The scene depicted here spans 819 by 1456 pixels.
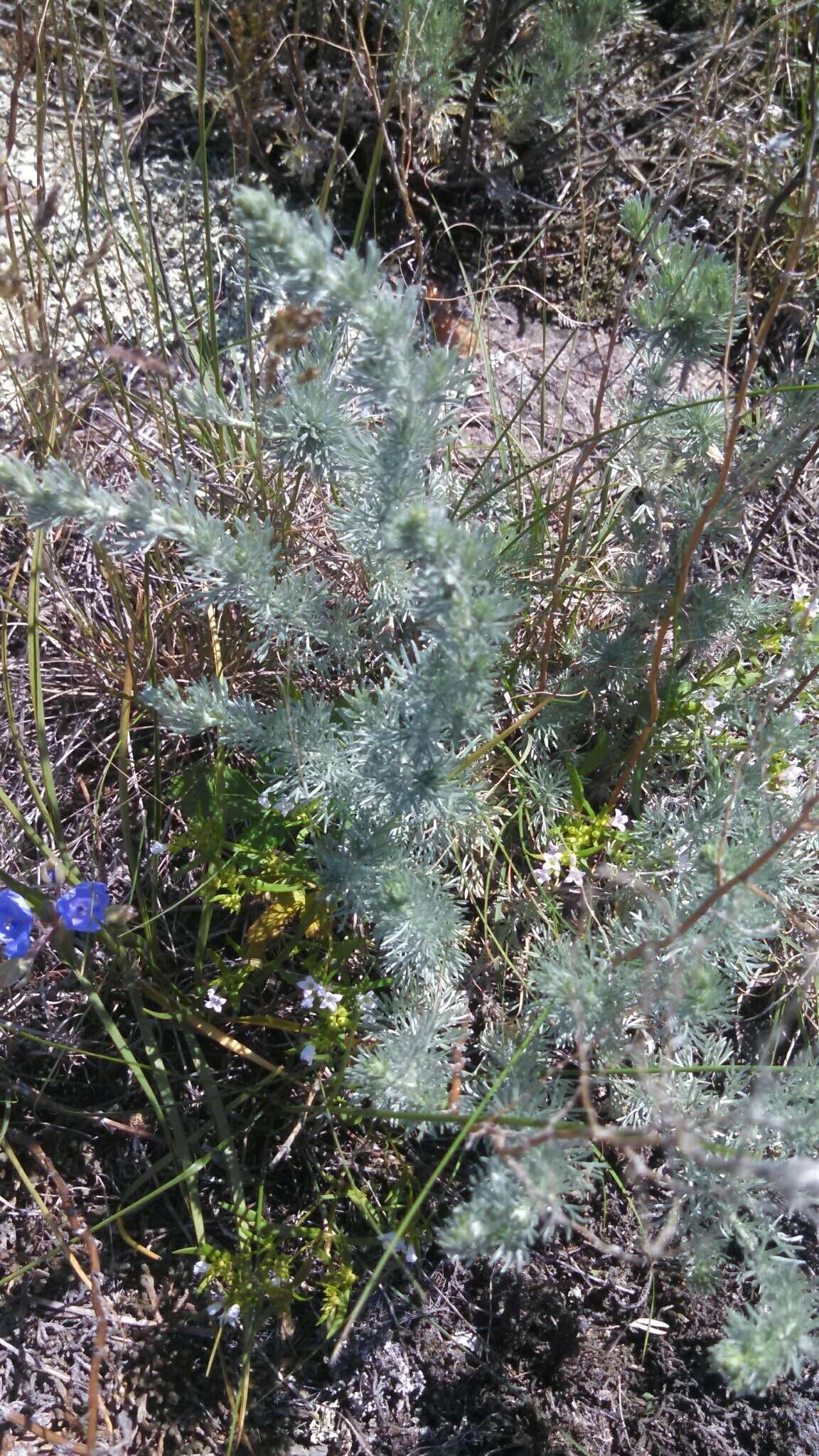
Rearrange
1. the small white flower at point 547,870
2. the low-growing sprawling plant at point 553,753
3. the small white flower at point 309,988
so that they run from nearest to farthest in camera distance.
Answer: the low-growing sprawling plant at point 553,753, the small white flower at point 309,988, the small white flower at point 547,870

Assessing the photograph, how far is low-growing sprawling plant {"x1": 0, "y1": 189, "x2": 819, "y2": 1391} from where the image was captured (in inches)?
52.3

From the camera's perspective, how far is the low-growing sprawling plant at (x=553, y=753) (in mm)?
1329

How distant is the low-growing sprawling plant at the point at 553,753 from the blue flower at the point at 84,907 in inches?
13.6

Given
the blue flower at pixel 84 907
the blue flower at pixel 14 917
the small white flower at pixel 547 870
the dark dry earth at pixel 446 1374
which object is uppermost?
the small white flower at pixel 547 870

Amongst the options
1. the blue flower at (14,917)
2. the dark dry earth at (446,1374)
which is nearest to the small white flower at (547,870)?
the dark dry earth at (446,1374)

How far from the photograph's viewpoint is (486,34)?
236 centimetres

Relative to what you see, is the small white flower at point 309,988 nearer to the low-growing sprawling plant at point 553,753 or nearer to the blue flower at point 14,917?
the low-growing sprawling plant at point 553,753

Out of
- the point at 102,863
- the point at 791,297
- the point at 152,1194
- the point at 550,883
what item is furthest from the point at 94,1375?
the point at 791,297

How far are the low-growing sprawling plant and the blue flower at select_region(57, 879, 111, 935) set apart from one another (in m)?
0.35

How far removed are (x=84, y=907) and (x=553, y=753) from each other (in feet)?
3.24

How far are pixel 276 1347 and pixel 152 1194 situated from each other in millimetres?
426

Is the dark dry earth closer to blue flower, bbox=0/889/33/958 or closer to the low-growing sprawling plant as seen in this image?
the low-growing sprawling plant

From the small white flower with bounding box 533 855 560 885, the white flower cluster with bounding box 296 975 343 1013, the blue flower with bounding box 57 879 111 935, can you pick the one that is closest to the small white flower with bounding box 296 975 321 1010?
the white flower cluster with bounding box 296 975 343 1013

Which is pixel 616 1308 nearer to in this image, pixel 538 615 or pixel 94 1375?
pixel 94 1375
